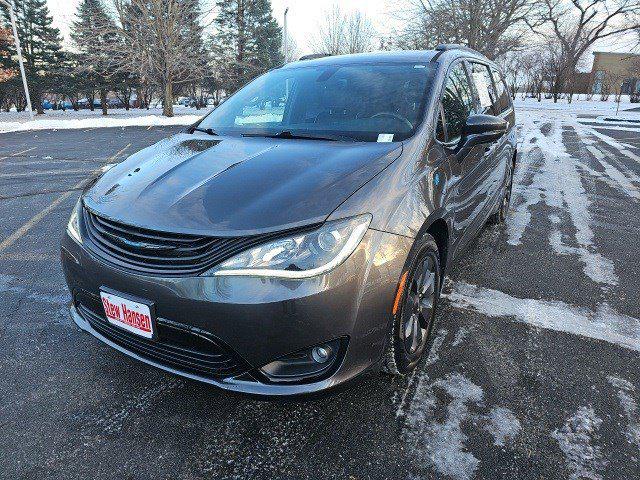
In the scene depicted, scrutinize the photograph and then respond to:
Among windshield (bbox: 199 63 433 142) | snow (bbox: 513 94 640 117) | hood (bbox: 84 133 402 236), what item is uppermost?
windshield (bbox: 199 63 433 142)

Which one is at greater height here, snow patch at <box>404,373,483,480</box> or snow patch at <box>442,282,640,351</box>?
snow patch at <box>404,373,483,480</box>

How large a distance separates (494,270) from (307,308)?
2654mm

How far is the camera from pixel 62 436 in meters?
2.00

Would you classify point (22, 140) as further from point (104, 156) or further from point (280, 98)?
point (280, 98)

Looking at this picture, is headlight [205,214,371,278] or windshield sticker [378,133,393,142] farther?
windshield sticker [378,133,393,142]

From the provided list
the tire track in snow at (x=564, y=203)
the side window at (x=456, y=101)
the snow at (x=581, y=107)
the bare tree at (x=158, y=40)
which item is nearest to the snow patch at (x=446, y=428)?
the side window at (x=456, y=101)

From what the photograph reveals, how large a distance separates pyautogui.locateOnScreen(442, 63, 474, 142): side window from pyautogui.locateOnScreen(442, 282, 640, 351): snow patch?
123 cm

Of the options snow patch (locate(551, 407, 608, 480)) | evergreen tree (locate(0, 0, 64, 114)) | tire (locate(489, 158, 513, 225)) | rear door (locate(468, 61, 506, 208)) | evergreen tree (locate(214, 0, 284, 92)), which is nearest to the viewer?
snow patch (locate(551, 407, 608, 480))

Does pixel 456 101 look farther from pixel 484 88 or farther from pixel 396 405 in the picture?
pixel 396 405

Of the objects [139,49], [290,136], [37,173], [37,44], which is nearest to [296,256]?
[290,136]

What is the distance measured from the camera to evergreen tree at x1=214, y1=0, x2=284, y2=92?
38.1 meters

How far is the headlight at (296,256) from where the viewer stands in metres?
1.69

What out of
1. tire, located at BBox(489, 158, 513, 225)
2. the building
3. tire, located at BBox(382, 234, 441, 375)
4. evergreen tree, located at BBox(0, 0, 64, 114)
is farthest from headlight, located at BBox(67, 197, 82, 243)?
the building

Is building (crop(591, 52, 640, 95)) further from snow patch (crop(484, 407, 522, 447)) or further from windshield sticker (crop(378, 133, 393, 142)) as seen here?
snow patch (crop(484, 407, 522, 447))
